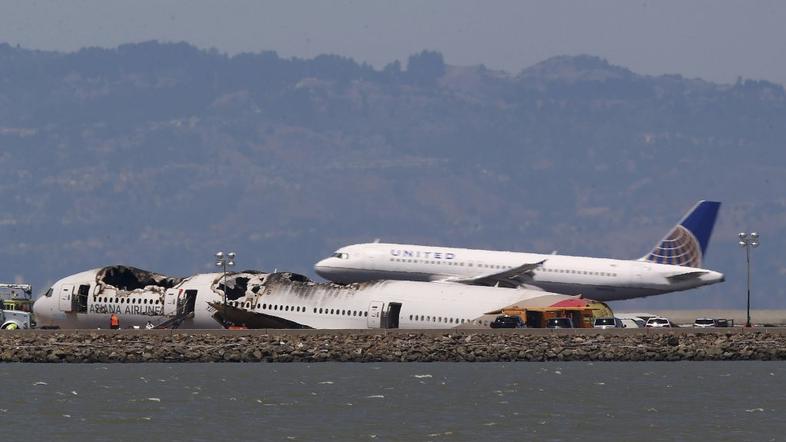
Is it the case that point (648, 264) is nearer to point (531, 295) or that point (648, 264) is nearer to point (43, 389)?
point (531, 295)

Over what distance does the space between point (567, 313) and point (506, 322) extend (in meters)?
6.71

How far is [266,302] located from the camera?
13675 cm

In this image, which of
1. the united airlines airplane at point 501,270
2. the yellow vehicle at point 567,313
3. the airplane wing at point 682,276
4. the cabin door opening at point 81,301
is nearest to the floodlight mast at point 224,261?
the cabin door opening at point 81,301

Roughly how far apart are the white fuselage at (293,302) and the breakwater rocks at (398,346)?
4669 millimetres

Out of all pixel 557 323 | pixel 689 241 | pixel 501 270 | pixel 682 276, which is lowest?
pixel 557 323

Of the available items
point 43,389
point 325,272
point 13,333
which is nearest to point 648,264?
point 325,272

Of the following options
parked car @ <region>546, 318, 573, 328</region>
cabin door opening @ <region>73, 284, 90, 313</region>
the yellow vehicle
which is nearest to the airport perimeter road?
parked car @ <region>546, 318, 573, 328</region>

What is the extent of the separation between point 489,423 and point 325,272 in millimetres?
78729

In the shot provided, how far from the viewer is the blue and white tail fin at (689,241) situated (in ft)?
599

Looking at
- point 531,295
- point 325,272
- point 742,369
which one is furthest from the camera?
point 325,272

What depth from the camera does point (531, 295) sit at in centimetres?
13812

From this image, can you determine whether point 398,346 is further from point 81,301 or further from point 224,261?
point 81,301

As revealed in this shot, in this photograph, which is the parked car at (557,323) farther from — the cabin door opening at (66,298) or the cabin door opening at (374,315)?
the cabin door opening at (66,298)

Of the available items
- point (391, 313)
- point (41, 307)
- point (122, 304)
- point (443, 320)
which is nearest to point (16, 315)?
point (41, 307)
